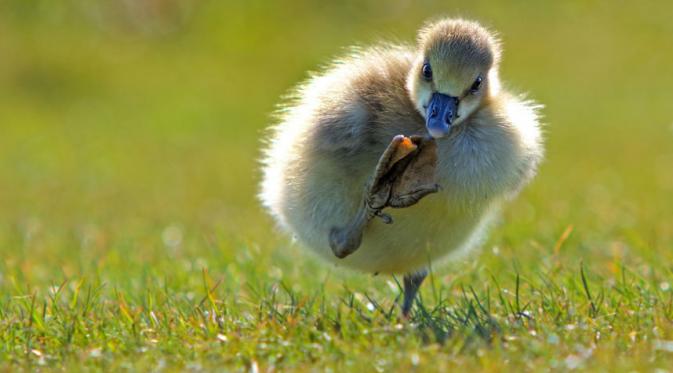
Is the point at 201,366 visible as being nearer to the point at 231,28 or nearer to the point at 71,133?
the point at 71,133

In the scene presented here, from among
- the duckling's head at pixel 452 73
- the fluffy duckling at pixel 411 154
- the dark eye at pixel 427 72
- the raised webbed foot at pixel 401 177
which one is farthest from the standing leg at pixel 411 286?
the dark eye at pixel 427 72

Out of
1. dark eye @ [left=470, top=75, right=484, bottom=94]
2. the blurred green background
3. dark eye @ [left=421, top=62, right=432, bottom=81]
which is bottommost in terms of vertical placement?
the blurred green background

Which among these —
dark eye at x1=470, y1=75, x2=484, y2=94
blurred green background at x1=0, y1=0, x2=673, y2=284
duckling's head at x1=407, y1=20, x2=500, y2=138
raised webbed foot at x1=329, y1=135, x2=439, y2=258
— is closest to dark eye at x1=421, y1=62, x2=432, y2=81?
duckling's head at x1=407, y1=20, x2=500, y2=138

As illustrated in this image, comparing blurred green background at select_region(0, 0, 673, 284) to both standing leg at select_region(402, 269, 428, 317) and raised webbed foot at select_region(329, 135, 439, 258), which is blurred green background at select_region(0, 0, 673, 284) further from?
raised webbed foot at select_region(329, 135, 439, 258)

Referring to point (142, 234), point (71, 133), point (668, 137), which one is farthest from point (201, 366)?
point (71, 133)

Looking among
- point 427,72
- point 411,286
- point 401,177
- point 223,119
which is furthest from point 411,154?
point 223,119

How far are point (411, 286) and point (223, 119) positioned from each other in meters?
11.8

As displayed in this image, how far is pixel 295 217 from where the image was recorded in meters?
4.67

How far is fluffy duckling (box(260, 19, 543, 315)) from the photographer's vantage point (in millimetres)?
4098

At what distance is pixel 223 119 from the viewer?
16031 millimetres

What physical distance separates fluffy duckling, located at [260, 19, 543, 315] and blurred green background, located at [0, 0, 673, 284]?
1.07 metres

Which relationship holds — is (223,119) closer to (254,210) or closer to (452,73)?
(254,210)

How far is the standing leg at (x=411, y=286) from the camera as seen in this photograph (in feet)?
14.2

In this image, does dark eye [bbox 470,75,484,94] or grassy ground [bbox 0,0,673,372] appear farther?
dark eye [bbox 470,75,484,94]
